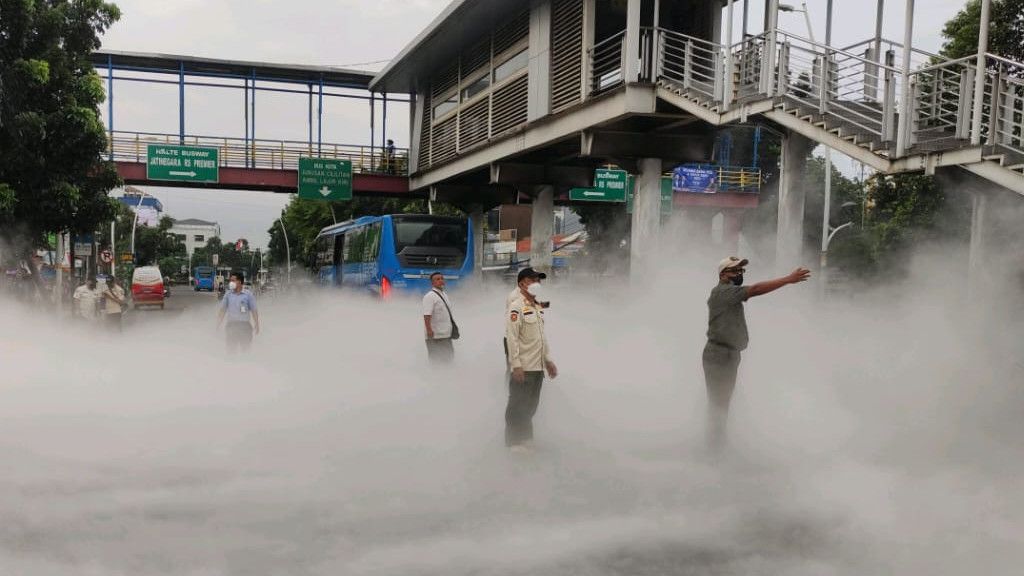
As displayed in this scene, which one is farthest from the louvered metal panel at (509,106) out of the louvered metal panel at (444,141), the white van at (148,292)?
the white van at (148,292)

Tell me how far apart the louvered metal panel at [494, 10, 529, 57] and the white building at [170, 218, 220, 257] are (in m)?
158

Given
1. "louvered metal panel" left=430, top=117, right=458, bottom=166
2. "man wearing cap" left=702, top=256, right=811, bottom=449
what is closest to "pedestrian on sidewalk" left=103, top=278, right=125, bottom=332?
"louvered metal panel" left=430, top=117, right=458, bottom=166

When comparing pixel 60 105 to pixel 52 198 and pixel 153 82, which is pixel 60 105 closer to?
pixel 52 198

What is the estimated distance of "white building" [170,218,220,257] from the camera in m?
170

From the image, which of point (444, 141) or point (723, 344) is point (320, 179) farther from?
point (723, 344)

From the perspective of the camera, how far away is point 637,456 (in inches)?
275

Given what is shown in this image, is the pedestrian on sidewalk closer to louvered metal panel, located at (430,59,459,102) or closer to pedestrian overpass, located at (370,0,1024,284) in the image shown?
pedestrian overpass, located at (370,0,1024,284)

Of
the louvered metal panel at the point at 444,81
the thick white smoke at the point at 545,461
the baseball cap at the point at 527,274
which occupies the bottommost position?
the thick white smoke at the point at 545,461

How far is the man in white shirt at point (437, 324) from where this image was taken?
10.0 meters

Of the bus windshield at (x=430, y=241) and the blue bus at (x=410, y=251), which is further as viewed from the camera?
the bus windshield at (x=430, y=241)

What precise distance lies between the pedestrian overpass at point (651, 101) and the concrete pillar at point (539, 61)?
0.04 metres

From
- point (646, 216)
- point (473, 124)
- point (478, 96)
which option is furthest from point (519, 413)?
point (473, 124)

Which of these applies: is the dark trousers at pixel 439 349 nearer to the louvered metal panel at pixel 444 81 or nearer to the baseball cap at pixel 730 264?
the baseball cap at pixel 730 264

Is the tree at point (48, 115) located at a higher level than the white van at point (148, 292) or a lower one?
higher
